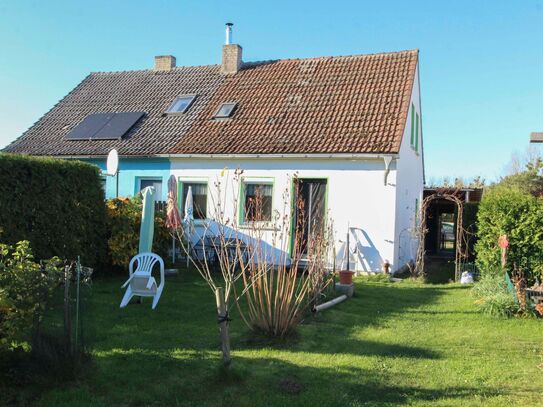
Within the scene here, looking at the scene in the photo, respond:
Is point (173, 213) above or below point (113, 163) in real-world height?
below

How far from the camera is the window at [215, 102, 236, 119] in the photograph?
16188 mm

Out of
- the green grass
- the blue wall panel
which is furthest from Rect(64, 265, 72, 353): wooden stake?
the blue wall panel

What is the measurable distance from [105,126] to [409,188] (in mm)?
10489

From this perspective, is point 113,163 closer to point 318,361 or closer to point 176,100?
point 176,100

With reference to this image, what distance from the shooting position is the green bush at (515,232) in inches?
409

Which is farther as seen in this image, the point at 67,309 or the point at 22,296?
the point at 67,309

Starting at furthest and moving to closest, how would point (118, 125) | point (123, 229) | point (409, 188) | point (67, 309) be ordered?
point (118, 125) < point (409, 188) < point (123, 229) < point (67, 309)

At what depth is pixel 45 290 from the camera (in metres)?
4.88

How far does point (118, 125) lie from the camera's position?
56.9ft

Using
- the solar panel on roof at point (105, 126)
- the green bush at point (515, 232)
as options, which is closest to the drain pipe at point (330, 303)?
the green bush at point (515, 232)

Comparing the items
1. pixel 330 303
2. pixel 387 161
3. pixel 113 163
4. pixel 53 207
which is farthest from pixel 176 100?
pixel 330 303

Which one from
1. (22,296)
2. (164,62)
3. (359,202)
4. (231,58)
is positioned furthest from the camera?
(164,62)

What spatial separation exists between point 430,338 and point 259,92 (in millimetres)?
11694

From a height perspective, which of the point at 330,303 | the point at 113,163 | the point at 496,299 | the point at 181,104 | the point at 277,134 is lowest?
the point at 330,303
